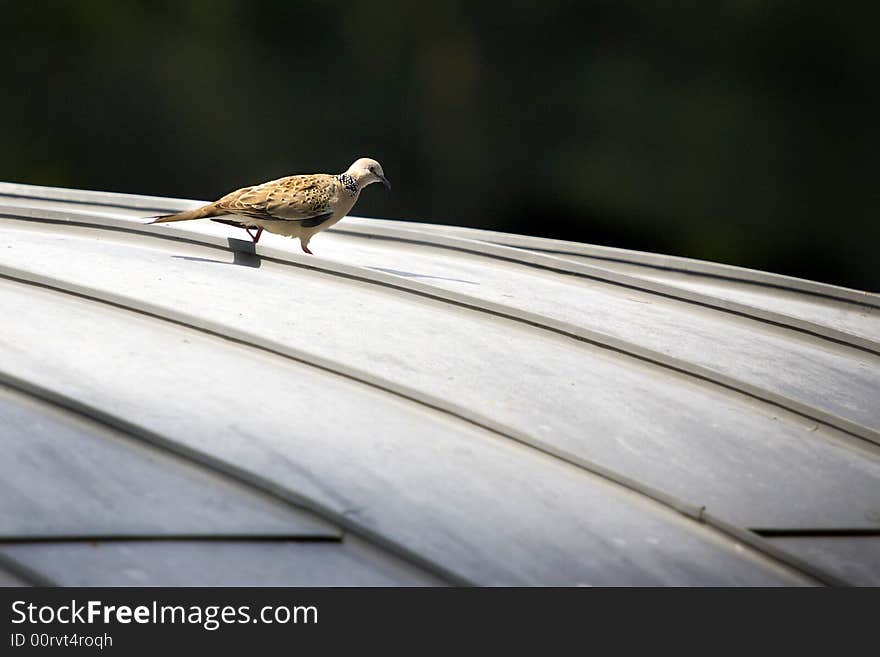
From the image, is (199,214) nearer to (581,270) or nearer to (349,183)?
(349,183)

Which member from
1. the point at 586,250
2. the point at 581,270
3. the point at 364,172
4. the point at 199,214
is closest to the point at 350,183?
the point at 364,172

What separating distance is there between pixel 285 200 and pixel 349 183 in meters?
0.48

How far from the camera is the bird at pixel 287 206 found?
6410mm

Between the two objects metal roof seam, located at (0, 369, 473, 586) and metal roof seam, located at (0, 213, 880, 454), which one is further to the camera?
metal roof seam, located at (0, 213, 880, 454)

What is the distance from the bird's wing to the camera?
21.0 ft

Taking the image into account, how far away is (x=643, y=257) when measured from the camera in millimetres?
9391

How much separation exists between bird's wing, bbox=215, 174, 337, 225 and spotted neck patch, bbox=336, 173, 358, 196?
0.44ft

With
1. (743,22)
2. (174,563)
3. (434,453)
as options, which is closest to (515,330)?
(434,453)

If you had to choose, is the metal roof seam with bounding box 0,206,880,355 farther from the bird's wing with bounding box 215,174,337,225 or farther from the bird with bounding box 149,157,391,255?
the bird's wing with bounding box 215,174,337,225

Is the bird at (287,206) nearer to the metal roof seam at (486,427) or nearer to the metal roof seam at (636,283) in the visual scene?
the metal roof seam at (486,427)

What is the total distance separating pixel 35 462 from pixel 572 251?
626cm

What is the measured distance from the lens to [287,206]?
6.45 m

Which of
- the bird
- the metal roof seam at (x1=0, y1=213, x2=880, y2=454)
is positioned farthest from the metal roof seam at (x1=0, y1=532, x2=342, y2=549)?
the bird
